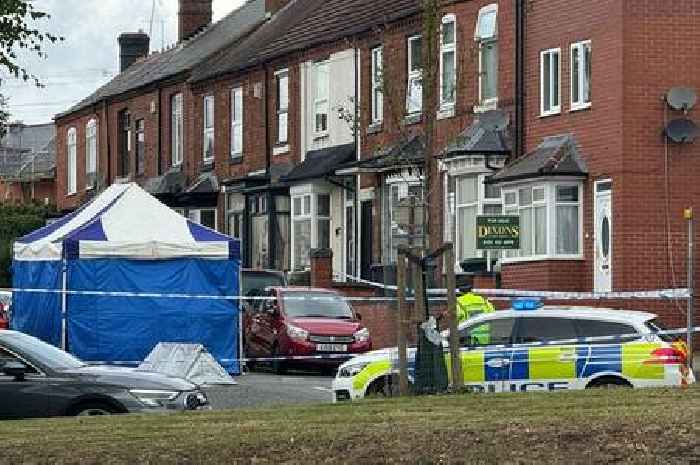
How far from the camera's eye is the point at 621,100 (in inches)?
1403

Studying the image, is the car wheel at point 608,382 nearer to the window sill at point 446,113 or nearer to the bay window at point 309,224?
the window sill at point 446,113

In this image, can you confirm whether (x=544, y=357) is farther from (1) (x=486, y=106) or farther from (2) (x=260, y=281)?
(1) (x=486, y=106)

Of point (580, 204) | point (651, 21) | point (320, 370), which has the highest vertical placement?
point (651, 21)

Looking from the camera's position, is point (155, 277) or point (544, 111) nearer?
point (155, 277)

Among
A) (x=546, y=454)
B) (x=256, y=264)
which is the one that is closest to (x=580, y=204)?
(x=256, y=264)

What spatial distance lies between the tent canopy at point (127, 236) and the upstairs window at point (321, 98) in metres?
14.9

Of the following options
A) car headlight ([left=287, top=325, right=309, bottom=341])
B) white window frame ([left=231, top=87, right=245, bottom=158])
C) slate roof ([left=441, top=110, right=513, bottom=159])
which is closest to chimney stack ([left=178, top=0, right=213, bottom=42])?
white window frame ([left=231, top=87, right=245, bottom=158])

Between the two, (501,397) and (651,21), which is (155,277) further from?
(501,397)

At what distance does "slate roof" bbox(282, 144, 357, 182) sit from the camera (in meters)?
46.7

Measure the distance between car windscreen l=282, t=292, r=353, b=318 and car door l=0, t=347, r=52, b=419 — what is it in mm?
14279

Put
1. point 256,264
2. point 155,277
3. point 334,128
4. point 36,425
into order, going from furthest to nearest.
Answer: point 256,264 < point 334,128 < point 155,277 < point 36,425

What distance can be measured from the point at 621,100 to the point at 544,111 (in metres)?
3.21

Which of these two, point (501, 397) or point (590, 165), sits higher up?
point (590, 165)

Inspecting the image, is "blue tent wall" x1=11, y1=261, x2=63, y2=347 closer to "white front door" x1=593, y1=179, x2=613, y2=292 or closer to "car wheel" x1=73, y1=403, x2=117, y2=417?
"white front door" x1=593, y1=179, x2=613, y2=292
